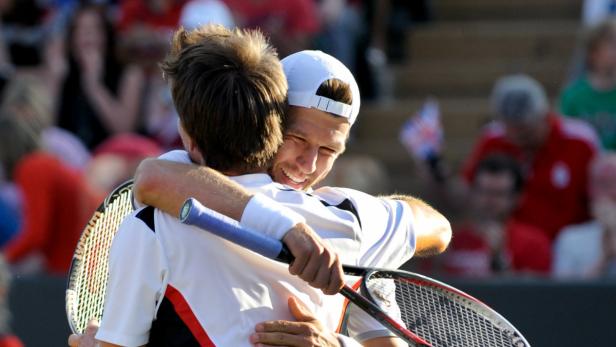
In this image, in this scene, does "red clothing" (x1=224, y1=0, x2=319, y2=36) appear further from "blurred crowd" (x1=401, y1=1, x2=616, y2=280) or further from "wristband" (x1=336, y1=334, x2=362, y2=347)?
"wristband" (x1=336, y1=334, x2=362, y2=347)

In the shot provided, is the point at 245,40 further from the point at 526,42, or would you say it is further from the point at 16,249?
the point at 526,42

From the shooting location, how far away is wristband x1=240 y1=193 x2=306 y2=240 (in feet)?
9.21

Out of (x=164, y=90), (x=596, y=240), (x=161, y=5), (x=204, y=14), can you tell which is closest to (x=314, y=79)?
(x=596, y=240)

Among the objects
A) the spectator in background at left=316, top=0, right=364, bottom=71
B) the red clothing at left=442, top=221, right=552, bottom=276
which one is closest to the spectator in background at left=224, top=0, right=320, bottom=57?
the spectator in background at left=316, top=0, right=364, bottom=71

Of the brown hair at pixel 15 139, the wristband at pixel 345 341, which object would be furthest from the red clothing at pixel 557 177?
the wristband at pixel 345 341

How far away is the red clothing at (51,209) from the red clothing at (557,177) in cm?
225

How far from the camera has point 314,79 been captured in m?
3.13

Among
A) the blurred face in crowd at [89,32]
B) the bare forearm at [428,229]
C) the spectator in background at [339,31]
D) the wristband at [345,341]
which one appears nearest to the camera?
the wristband at [345,341]

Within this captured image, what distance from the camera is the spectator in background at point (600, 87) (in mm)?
7496

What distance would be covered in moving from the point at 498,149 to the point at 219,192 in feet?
15.2

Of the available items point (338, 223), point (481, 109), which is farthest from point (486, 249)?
point (338, 223)

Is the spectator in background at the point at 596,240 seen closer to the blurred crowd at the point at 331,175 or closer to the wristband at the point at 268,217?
the blurred crowd at the point at 331,175

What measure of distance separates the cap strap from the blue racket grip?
0.48 metres

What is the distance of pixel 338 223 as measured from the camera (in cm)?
298
